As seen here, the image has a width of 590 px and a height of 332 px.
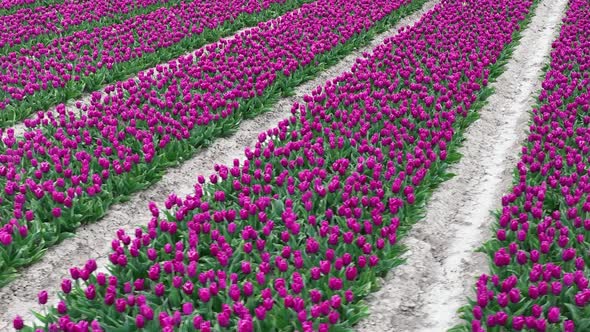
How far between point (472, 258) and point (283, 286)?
236 centimetres

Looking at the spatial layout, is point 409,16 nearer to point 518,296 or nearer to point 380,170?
point 380,170

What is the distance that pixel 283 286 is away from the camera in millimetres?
4977

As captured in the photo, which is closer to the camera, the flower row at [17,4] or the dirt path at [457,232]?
the dirt path at [457,232]

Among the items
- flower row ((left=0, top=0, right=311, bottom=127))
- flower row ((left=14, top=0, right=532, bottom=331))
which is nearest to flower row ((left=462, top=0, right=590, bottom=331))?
flower row ((left=14, top=0, right=532, bottom=331))

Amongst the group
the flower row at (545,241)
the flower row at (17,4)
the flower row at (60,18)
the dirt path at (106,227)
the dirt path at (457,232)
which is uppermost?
the flower row at (17,4)

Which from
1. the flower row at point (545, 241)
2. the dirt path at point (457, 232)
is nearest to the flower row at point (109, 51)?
the dirt path at point (457, 232)

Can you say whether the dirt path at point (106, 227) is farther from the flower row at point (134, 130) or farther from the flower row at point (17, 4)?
the flower row at point (17, 4)

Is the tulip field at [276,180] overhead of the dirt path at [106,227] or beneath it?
overhead

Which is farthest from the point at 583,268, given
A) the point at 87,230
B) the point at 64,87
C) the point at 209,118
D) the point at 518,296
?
the point at 64,87

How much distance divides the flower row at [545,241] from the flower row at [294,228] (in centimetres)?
99

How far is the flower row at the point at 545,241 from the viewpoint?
4809mm

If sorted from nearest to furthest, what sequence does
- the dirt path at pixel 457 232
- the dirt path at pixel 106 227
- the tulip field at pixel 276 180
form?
1. the tulip field at pixel 276 180
2. the dirt path at pixel 457 232
3. the dirt path at pixel 106 227

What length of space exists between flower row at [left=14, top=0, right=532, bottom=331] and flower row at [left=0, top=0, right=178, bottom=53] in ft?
21.9

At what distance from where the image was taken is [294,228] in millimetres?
5906
